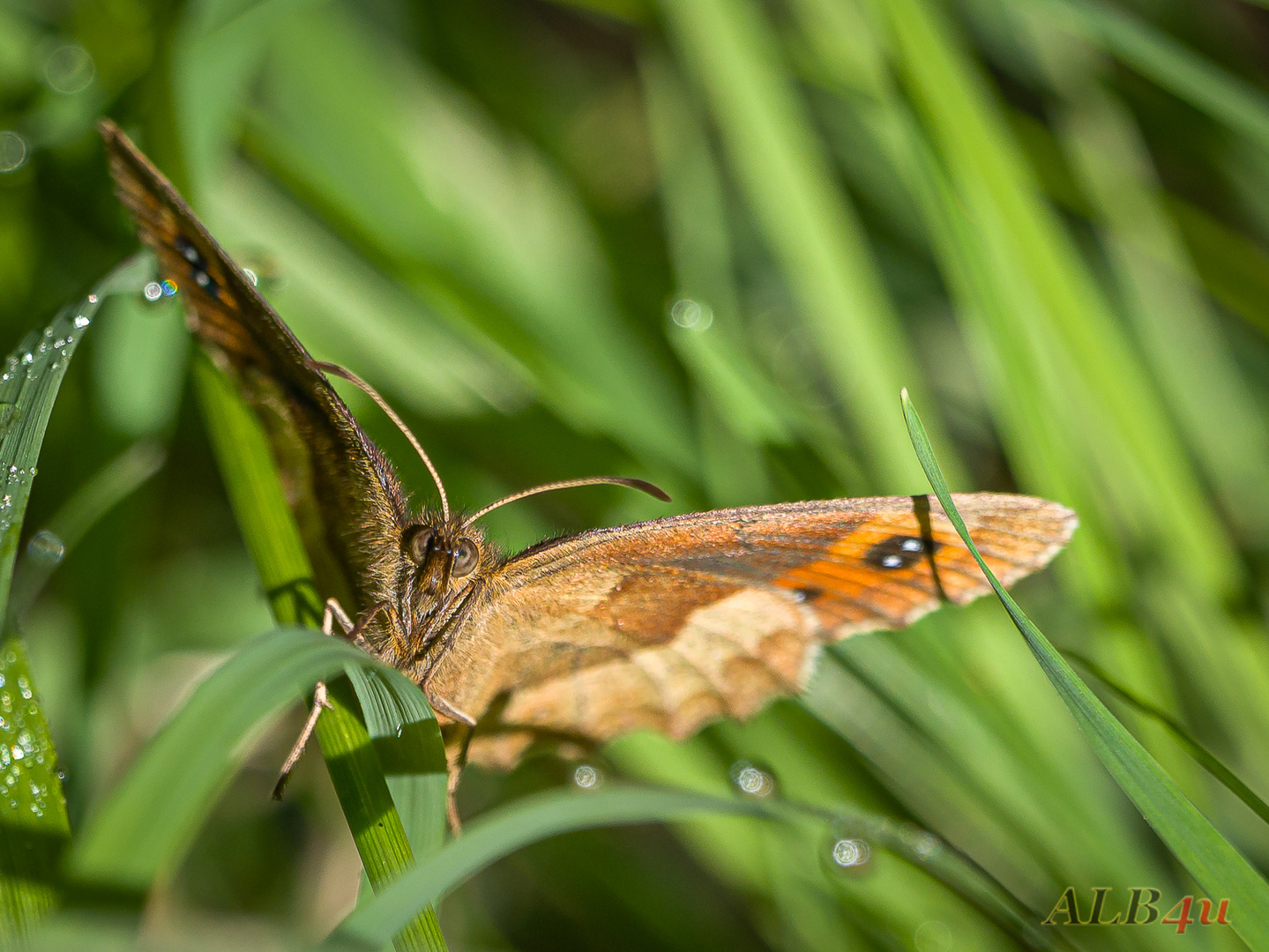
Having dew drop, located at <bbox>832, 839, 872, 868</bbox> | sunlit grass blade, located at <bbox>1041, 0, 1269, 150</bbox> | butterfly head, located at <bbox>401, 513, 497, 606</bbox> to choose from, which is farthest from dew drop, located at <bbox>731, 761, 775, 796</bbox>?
sunlit grass blade, located at <bbox>1041, 0, 1269, 150</bbox>

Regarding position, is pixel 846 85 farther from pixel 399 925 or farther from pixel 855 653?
pixel 399 925

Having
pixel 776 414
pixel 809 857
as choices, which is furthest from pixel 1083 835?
pixel 776 414

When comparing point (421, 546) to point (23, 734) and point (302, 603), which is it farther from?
point (23, 734)

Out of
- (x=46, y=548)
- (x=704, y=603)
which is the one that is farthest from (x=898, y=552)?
(x=46, y=548)

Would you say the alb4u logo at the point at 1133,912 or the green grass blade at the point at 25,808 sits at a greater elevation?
the green grass blade at the point at 25,808

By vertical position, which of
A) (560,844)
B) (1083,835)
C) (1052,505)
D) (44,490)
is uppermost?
(1052,505)

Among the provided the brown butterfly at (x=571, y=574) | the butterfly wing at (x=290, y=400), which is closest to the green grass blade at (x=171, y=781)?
the brown butterfly at (x=571, y=574)

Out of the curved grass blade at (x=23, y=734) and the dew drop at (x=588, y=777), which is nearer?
the curved grass blade at (x=23, y=734)

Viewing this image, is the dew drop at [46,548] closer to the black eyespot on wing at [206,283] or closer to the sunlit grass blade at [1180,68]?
the black eyespot on wing at [206,283]
